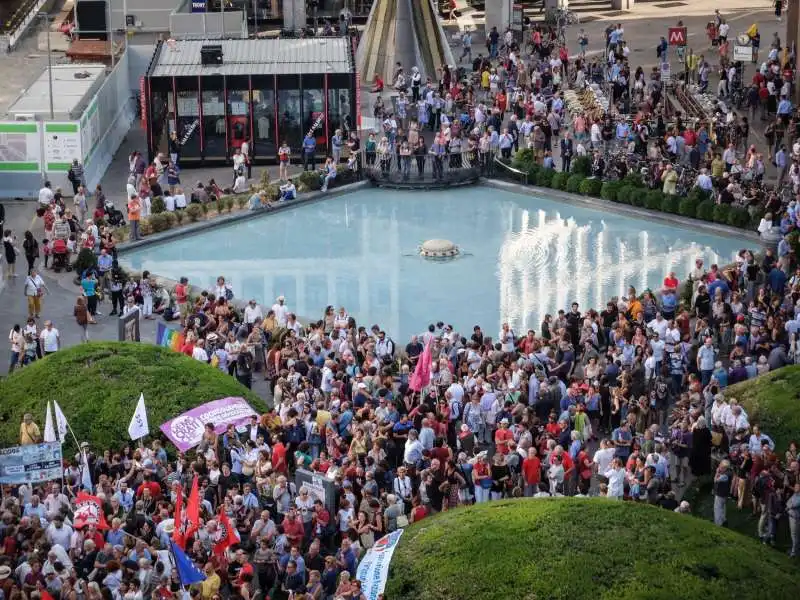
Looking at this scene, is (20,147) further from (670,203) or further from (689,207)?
(689,207)

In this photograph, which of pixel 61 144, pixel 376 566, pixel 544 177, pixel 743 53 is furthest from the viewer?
pixel 743 53

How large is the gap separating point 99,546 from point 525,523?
6063 millimetres

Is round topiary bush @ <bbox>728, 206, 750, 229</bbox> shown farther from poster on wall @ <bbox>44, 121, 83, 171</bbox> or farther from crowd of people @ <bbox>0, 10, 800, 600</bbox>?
poster on wall @ <bbox>44, 121, 83, 171</bbox>

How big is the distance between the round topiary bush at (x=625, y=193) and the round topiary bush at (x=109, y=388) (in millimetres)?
17540

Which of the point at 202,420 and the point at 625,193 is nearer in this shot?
the point at 202,420

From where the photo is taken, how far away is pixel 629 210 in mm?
47062

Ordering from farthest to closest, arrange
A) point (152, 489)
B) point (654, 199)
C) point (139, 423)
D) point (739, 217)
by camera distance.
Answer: point (654, 199) < point (739, 217) < point (139, 423) < point (152, 489)

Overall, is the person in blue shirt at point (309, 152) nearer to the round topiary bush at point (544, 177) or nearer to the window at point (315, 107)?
the window at point (315, 107)

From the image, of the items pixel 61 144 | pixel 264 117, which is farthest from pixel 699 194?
pixel 61 144

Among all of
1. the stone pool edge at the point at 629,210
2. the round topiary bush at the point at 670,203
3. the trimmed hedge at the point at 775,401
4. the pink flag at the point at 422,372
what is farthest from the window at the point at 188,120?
the trimmed hedge at the point at 775,401

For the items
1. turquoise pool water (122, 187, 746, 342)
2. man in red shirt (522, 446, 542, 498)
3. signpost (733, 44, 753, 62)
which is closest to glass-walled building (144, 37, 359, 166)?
turquoise pool water (122, 187, 746, 342)

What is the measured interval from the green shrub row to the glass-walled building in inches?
221

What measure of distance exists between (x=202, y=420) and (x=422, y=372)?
13.6 ft

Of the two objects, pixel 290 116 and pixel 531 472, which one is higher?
pixel 290 116
